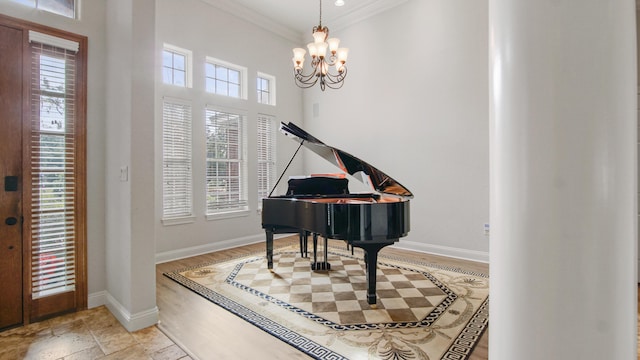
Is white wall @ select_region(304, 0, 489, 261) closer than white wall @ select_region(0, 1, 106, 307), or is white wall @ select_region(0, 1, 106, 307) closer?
white wall @ select_region(0, 1, 106, 307)

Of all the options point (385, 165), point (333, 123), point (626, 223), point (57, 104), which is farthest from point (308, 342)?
point (333, 123)

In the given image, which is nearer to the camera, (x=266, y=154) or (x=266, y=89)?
(x=266, y=154)

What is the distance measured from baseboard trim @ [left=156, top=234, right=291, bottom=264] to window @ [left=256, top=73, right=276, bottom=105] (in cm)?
241

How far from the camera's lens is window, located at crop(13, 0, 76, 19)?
7.84 ft

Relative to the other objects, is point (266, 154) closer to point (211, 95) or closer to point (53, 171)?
point (211, 95)

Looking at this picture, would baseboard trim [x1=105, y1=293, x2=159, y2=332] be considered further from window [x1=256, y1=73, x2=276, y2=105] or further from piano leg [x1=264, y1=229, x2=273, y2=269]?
window [x1=256, y1=73, x2=276, y2=105]

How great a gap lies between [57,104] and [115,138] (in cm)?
53

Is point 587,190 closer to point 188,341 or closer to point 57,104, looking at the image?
point 188,341

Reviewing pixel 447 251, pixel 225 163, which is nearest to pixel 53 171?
pixel 225 163

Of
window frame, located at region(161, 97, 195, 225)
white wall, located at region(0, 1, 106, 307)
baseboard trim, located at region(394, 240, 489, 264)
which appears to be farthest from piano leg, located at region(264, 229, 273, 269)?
baseboard trim, located at region(394, 240, 489, 264)

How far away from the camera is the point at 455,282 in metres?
3.22

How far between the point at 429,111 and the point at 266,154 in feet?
9.12

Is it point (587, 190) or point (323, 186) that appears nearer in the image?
point (587, 190)

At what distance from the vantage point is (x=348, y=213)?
251cm
